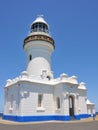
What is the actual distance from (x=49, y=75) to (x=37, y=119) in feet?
25.2

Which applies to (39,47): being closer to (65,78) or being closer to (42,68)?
(42,68)

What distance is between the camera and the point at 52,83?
23.3 m

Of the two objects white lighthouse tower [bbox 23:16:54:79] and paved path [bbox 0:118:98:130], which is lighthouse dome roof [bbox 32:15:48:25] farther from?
paved path [bbox 0:118:98:130]

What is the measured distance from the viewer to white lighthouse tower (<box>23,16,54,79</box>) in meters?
25.0

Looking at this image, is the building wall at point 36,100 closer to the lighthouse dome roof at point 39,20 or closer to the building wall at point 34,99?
the building wall at point 34,99

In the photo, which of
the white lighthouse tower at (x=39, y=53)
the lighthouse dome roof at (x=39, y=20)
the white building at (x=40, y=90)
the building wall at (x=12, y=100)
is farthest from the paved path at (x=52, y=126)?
the lighthouse dome roof at (x=39, y=20)

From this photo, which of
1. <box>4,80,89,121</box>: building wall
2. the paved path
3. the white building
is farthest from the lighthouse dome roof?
the paved path

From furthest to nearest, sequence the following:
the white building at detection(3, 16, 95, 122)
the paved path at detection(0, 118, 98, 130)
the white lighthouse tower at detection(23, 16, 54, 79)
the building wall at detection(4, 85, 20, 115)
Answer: the white lighthouse tower at detection(23, 16, 54, 79) < the building wall at detection(4, 85, 20, 115) < the white building at detection(3, 16, 95, 122) < the paved path at detection(0, 118, 98, 130)

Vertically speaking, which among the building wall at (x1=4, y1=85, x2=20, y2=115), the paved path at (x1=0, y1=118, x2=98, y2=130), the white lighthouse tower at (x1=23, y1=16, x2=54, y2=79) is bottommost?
the paved path at (x1=0, y1=118, x2=98, y2=130)

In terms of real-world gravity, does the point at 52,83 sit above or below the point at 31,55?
below

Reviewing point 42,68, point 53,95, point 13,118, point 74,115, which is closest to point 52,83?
point 53,95

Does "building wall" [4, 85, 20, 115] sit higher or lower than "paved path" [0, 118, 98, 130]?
higher

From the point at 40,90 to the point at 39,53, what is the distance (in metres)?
6.96

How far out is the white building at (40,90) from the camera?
65.7 feet
